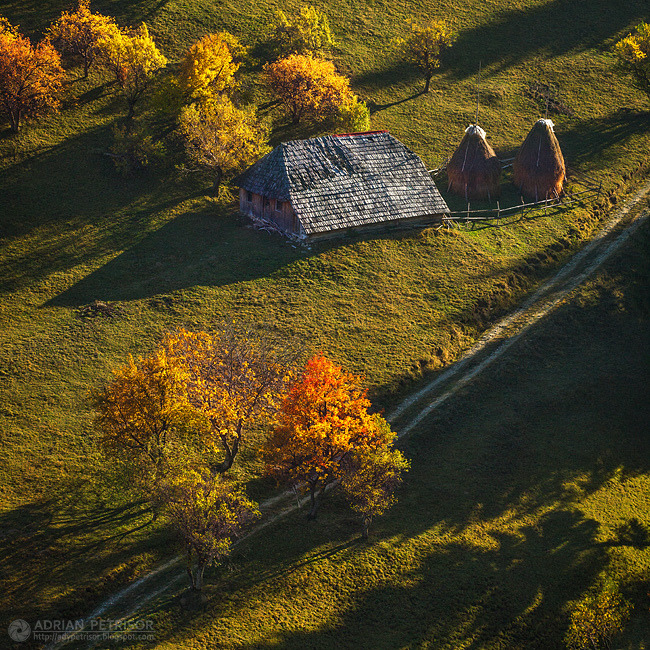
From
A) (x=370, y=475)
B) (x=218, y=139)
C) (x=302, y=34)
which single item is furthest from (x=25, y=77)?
(x=370, y=475)

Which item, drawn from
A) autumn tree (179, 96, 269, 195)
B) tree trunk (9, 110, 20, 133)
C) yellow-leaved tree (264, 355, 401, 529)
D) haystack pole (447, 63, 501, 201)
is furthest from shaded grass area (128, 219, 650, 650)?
tree trunk (9, 110, 20, 133)

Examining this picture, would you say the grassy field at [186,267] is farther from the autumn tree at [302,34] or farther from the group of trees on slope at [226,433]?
the autumn tree at [302,34]

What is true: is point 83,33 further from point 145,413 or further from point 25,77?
point 145,413

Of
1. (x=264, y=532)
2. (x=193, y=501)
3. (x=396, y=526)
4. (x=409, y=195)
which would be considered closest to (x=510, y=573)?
(x=396, y=526)

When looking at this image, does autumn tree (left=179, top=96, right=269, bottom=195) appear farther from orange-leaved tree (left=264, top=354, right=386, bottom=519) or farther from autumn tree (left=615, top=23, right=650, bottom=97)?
autumn tree (left=615, top=23, right=650, bottom=97)

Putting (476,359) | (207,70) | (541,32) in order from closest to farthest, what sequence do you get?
(476,359) → (207,70) → (541,32)

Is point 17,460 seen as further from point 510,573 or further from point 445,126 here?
point 445,126
